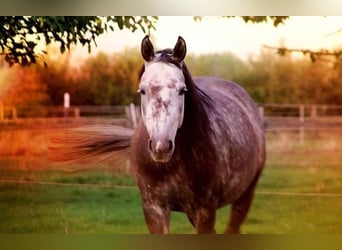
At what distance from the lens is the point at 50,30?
375 centimetres

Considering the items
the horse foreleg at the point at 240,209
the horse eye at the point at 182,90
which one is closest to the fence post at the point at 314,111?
the horse foreleg at the point at 240,209

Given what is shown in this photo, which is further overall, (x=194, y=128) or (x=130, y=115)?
(x=130, y=115)

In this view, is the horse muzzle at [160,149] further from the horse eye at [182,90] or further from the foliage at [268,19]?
the foliage at [268,19]

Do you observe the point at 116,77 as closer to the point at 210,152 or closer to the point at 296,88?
the point at 210,152

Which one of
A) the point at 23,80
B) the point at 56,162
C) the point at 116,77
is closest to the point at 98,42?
the point at 116,77

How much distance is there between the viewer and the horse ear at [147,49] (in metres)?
3.46

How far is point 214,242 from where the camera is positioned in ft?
12.2

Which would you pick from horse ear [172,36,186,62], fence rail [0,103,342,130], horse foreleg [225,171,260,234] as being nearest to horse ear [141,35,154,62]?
horse ear [172,36,186,62]

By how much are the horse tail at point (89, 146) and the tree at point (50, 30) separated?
50 cm

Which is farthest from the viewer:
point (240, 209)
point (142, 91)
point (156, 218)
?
point (240, 209)

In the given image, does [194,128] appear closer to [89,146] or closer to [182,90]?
[182,90]

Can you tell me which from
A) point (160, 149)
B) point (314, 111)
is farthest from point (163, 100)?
point (314, 111)

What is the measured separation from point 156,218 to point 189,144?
48 cm

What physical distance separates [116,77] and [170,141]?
0.66m
